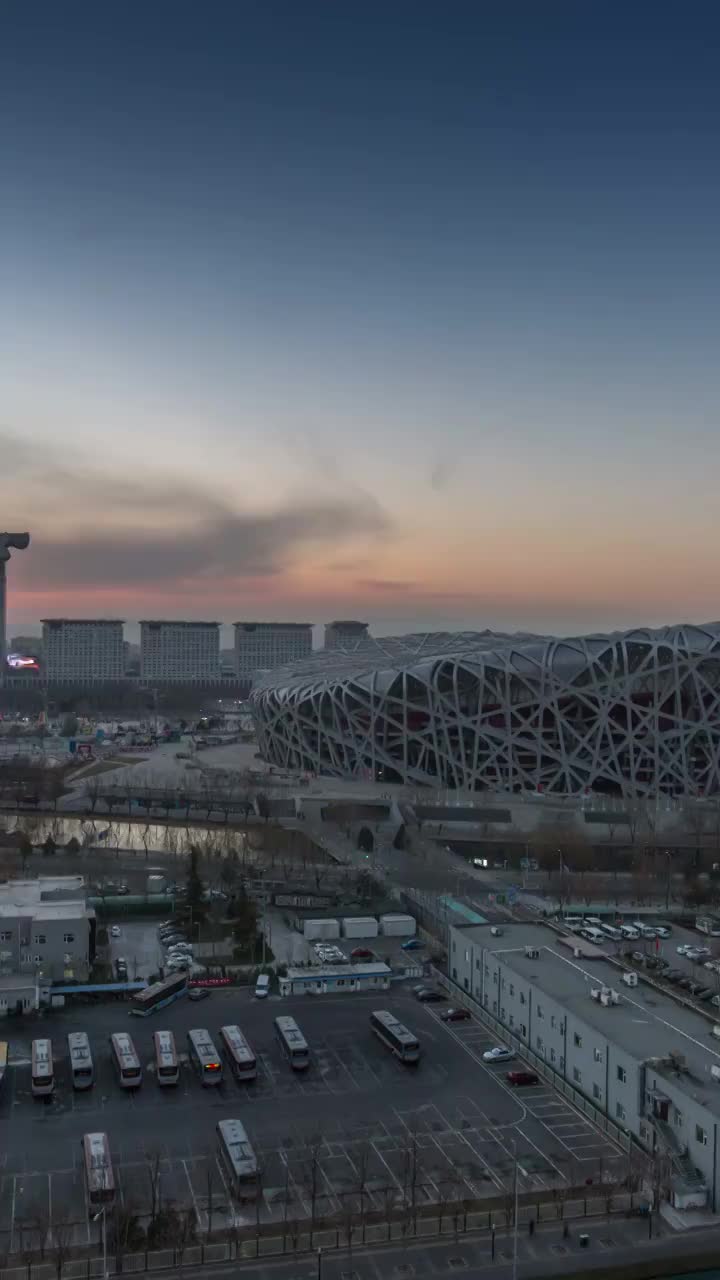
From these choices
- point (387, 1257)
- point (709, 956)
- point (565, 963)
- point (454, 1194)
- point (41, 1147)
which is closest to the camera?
point (387, 1257)

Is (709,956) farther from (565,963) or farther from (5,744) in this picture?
(5,744)

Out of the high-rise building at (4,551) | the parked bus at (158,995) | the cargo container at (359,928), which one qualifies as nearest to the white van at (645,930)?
the cargo container at (359,928)

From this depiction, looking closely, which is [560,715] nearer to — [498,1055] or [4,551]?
[498,1055]

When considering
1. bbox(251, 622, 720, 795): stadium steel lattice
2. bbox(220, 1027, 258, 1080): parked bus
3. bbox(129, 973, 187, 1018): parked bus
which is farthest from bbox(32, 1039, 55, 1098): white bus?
bbox(251, 622, 720, 795): stadium steel lattice

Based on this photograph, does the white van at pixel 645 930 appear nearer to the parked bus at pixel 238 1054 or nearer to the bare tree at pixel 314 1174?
the parked bus at pixel 238 1054

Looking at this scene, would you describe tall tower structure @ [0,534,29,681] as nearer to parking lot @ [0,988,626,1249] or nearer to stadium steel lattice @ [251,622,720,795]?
stadium steel lattice @ [251,622,720,795]

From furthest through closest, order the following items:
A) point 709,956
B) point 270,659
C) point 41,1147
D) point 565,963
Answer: point 270,659
point 709,956
point 565,963
point 41,1147

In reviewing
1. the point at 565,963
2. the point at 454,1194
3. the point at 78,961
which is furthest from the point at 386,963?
the point at 454,1194
